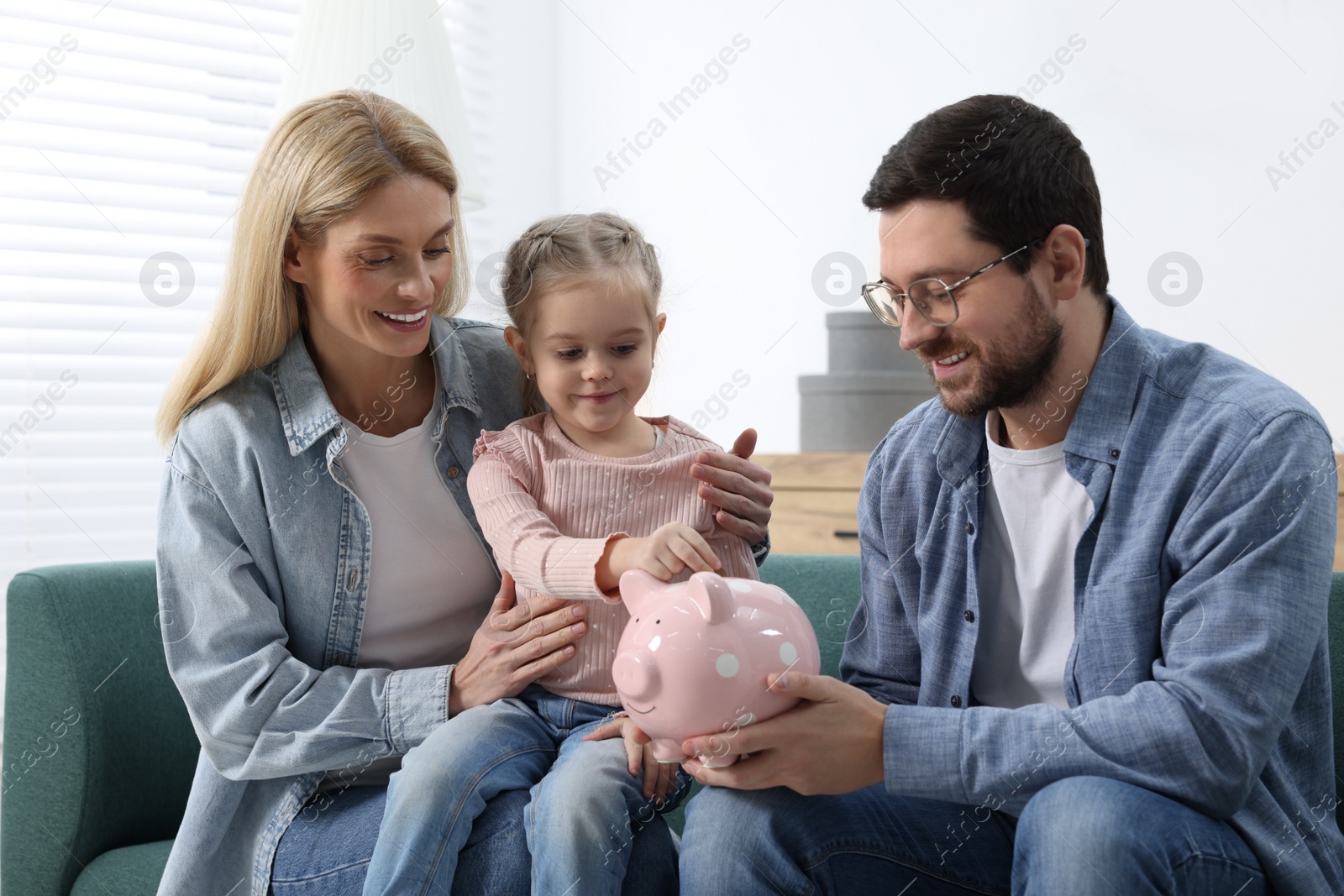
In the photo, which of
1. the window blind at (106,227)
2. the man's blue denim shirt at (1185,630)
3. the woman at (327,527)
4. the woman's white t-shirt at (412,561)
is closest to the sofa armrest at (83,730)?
the woman at (327,527)

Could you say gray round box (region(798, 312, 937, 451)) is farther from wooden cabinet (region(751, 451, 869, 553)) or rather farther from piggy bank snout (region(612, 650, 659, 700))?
piggy bank snout (region(612, 650, 659, 700))

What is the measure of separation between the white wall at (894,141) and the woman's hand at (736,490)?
1.09 feet

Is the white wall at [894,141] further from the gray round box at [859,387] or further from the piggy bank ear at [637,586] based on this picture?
the piggy bank ear at [637,586]

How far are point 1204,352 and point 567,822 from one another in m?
0.86

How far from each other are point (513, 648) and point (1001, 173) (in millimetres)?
793

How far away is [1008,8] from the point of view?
2.78 meters

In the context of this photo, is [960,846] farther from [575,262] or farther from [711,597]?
[575,262]

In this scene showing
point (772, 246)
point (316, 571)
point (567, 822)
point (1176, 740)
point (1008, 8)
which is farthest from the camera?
A: point (772, 246)

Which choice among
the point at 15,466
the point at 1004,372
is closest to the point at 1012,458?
the point at 1004,372

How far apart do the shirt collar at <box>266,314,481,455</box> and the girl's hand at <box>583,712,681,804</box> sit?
1.74ft

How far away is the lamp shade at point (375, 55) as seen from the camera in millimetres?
2217

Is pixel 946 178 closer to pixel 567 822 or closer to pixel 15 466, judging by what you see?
pixel 567 822

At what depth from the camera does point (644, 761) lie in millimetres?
1228

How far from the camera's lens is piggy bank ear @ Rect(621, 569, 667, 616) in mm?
1146
